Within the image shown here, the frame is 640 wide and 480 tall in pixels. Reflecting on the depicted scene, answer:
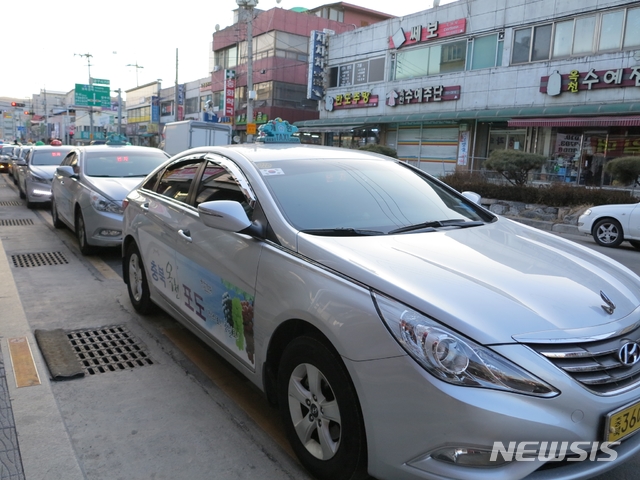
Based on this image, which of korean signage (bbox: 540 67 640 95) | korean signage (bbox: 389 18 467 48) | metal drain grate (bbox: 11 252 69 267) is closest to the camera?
metal drain grate (bbox: 11 252 69 267)

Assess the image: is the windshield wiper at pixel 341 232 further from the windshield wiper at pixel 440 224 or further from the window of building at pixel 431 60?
the window of building at pixel 431 60

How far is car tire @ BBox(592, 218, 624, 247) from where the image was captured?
35.0ft

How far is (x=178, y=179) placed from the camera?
14.7 ft

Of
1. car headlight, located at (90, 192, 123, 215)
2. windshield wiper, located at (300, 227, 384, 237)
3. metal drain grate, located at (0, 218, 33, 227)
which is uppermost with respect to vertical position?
windshield wiper, located at (300, 227, 384, 237)

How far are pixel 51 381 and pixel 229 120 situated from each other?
41.0 m

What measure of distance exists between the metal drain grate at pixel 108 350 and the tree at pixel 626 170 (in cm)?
1372

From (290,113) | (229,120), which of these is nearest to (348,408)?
(290,113)

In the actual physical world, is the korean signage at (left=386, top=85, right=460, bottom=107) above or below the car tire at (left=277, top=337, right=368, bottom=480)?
above

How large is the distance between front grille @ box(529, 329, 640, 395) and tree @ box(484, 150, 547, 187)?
15.0 meters

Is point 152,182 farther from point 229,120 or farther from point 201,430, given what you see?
point 229,120

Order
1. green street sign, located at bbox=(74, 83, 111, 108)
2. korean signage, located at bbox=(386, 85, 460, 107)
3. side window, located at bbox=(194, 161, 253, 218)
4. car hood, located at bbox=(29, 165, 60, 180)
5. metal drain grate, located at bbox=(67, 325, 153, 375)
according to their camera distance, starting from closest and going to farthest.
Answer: side window, located at bbox=(194, 161, 253, 218), metal drain grate, located at bbox=(67, 325, 153, 375), car hood, located at bbox=(29, 165, 60, 180), korean signage, located at bbox=(386, 85, 460, 107), green street sign, located at bbox=(74, 83, 111, 108)

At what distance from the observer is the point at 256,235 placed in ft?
10.1

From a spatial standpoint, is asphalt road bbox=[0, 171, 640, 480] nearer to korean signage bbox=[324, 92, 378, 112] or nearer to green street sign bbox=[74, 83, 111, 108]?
korean signage bbox=[324, 92, 378, 112]

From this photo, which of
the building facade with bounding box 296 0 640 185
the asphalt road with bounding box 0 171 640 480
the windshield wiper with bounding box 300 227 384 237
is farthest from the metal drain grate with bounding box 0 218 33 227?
the building facade with bounding box 296 0 640 185
